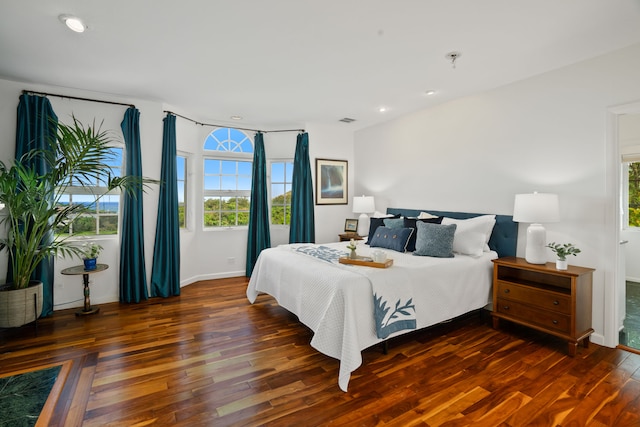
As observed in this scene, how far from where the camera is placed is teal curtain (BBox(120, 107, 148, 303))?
3.88 meters

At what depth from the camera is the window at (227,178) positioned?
505 centimetres

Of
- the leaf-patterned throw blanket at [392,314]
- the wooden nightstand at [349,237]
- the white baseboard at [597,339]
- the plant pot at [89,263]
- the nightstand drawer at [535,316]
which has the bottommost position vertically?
the white baseboard at [597,339]

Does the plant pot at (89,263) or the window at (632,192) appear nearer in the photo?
the plant pot at (89,263)

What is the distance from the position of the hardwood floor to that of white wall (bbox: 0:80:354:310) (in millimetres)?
675

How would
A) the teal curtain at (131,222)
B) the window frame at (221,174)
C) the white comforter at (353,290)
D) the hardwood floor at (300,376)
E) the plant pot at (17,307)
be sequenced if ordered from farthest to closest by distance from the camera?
1. the window frame at (221,174)
2. the teal curtain at (131,222)
3. the plant pot at (17,307)
4. the white comforter at (353,290)
5. the hardwood floor at (300,376)

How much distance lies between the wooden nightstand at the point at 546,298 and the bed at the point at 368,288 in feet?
0.59

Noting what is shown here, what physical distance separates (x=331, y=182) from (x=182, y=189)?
2.37 metres

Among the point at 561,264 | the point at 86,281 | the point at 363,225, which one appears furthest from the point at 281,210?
the point at 561,264

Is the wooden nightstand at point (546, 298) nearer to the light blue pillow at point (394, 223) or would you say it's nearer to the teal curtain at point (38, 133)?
the light blue pillow at point (394, 223)

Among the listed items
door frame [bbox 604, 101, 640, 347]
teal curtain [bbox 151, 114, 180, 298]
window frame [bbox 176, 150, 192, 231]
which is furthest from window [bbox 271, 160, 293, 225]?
door frame [bbox 604, 101, 640, 347]

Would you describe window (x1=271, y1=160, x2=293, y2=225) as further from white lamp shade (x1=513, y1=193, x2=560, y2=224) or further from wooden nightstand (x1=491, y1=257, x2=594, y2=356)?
white lamp shade (x1=513, y1=193, x2=560, y2=224)

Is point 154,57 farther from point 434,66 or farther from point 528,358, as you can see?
point 528,358

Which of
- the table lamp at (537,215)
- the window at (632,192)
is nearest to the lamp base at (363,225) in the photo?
the table lamp at (537,215)

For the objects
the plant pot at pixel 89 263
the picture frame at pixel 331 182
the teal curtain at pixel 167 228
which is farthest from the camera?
the picture frame at pixel 331 182
